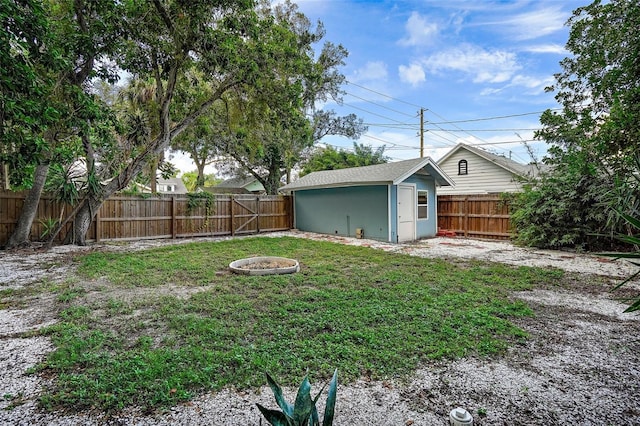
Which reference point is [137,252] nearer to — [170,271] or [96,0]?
[170,271]

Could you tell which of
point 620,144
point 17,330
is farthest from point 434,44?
point 17,330

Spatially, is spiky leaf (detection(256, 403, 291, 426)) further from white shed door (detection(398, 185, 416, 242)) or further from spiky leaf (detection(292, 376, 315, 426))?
white shed door (detection(398, 185, 416, 242))

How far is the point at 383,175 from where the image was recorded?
10242 mm

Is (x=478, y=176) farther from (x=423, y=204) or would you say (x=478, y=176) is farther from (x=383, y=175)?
(x=383, y=175)

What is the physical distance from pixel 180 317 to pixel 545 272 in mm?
6162

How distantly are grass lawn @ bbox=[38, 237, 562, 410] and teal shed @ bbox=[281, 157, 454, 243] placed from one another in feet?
14.0

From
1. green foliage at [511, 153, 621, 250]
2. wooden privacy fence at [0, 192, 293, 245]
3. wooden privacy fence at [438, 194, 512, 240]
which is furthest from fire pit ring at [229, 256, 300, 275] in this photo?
wooden privacy fence at [438, 194, 512, 240]

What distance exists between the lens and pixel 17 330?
312 centimetres

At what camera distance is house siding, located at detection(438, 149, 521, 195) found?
14.1 metres

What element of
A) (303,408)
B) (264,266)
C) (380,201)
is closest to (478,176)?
(380,201)

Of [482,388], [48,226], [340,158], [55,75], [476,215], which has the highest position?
[340,158]

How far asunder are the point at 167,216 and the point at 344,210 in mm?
6138

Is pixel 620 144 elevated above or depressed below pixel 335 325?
above

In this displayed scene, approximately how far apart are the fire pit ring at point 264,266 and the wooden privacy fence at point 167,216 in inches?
231
